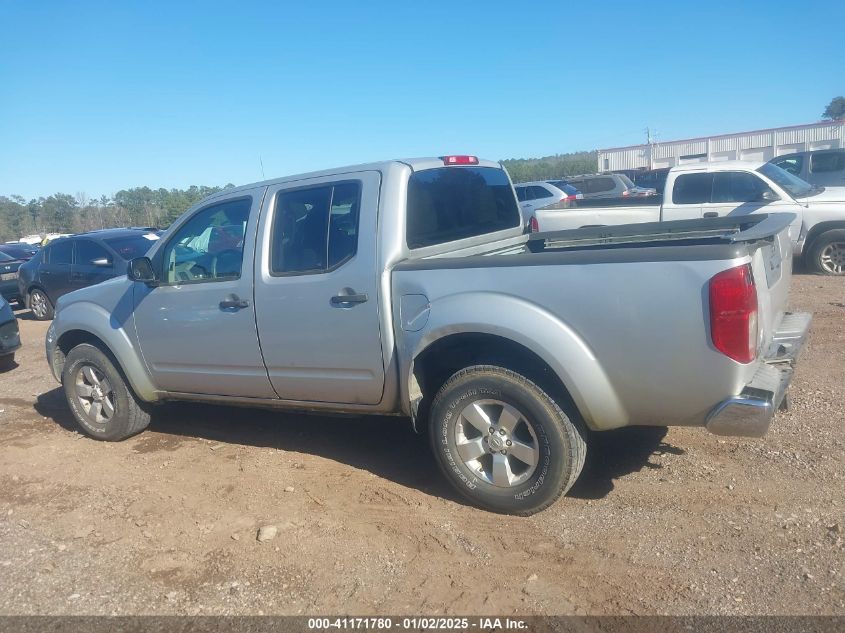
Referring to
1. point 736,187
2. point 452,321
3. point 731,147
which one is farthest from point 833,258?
point 731,147

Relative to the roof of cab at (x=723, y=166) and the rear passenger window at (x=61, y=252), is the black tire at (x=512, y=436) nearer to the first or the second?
the roof of cab at (x=723, y=166)

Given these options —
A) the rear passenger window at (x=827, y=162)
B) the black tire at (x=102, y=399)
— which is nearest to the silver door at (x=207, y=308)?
the black tire at (x=102, y=399)

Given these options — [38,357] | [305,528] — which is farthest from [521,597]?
[38,357]

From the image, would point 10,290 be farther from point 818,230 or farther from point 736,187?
point 818,230

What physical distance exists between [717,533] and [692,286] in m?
1.29

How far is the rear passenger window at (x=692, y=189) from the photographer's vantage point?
11031mm

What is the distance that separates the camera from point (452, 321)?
156 inches

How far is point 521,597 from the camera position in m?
3.26

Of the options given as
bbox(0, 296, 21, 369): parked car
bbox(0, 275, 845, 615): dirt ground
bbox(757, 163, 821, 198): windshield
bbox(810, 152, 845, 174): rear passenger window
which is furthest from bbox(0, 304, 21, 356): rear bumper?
bbox(810, 152, 845, 174): rear passenger window

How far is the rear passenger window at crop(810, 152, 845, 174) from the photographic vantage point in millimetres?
15203

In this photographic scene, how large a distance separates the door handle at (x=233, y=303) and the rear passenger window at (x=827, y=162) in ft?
47.8

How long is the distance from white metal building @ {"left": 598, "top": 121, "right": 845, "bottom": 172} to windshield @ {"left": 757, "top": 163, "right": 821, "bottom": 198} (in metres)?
22.0

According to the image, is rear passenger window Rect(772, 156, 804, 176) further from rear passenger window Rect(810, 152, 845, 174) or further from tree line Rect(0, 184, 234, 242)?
tree line Rect(0, 184, 234, 242)

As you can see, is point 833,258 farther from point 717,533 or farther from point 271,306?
point 271,306
